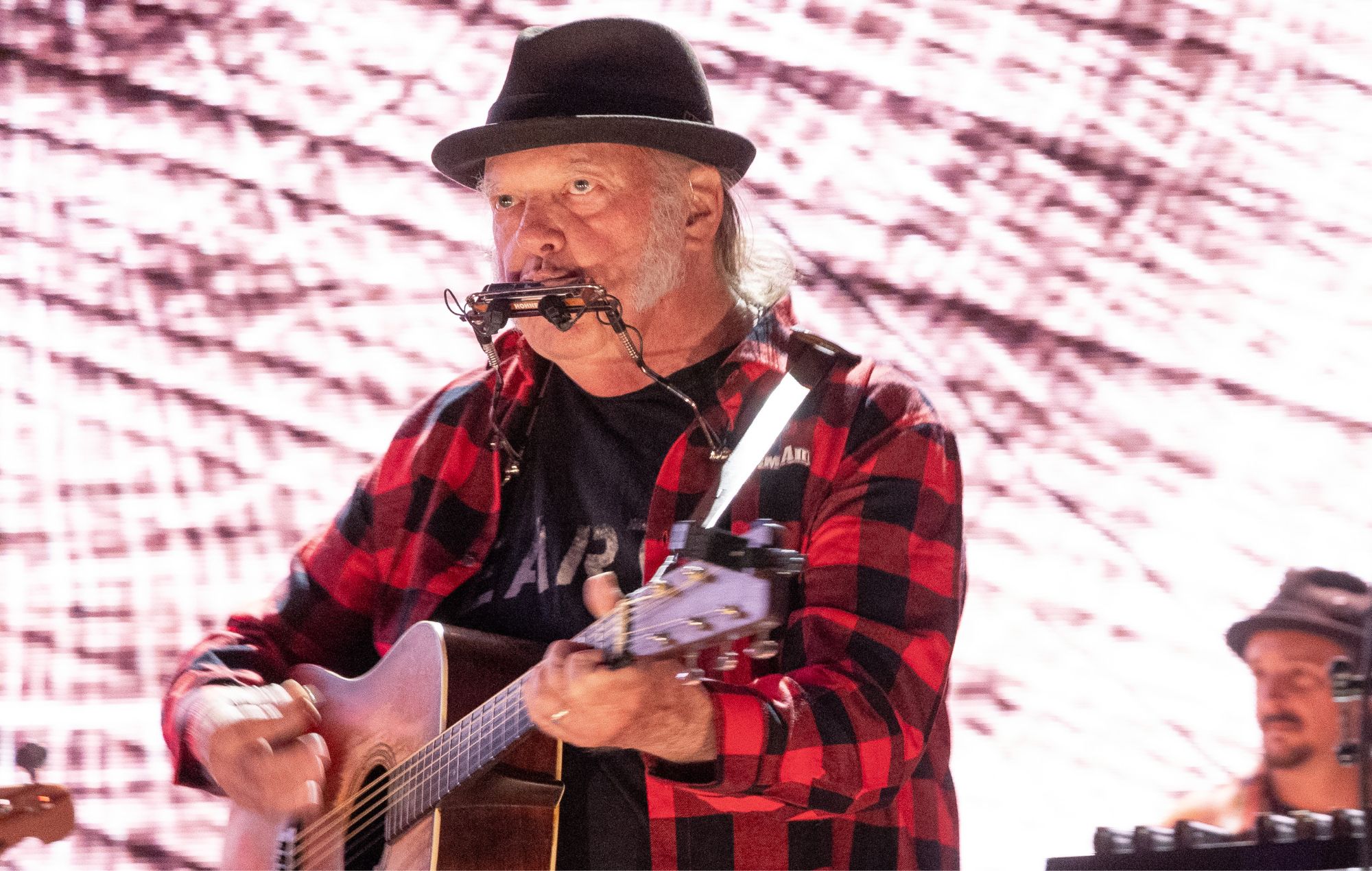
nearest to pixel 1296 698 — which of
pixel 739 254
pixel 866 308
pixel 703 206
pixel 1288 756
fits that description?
pixel 1288 756

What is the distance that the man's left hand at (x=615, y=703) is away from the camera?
1594 mm

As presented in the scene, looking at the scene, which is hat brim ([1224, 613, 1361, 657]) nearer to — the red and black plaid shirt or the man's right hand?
the red and black plaid shirt

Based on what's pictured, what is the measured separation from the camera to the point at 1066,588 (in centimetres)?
277

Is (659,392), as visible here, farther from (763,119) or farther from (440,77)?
(440,77)

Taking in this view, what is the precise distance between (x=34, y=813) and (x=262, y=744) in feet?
2.13

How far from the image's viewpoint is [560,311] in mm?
2109

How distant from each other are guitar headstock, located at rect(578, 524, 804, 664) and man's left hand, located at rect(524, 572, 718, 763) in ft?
0.11

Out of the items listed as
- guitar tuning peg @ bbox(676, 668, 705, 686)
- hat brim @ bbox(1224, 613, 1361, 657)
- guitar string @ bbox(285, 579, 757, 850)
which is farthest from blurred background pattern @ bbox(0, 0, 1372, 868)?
guitar tuning peg @ bbox(676, 668, 705, 686)

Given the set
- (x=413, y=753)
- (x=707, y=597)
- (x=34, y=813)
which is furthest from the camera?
(x=34, y=813)

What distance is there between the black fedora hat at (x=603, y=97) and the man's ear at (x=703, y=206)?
0.05 meters

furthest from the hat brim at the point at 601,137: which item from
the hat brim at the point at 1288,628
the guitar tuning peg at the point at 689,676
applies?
the hat brim at the point at 1288,628

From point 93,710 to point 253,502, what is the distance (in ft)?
1.93

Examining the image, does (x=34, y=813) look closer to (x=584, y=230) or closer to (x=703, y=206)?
(x=584, y=230)

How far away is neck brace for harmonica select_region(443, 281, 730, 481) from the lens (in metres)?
2.09
